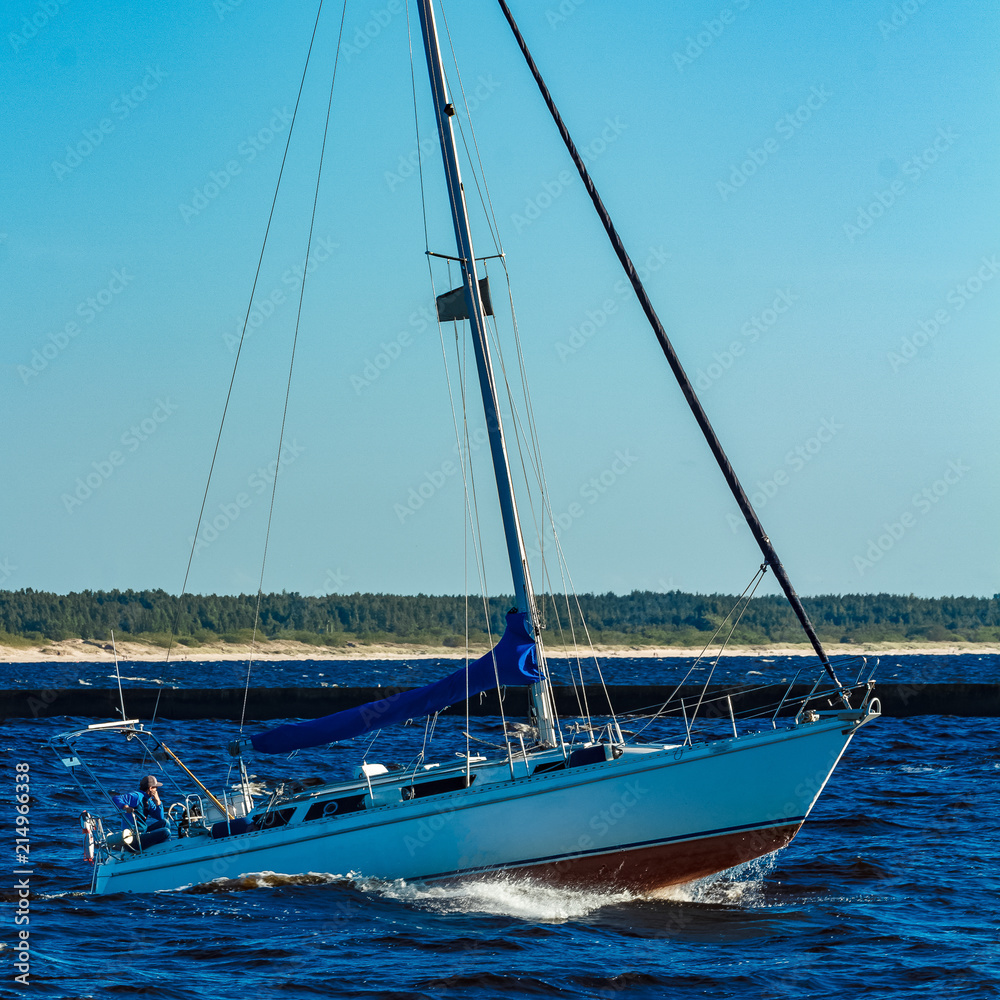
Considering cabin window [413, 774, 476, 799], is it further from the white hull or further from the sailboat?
the white hull

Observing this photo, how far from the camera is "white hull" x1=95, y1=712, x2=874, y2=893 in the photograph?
16906 mm

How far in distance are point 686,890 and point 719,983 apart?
3813 mm

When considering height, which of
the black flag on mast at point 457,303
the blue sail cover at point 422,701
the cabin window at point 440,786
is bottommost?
the cabin window at point 440,786

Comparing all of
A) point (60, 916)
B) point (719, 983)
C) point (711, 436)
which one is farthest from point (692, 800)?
point (60, 916)

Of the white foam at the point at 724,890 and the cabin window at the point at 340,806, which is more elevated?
the cabin window at the point at 340,806

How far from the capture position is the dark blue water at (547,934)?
14141mm

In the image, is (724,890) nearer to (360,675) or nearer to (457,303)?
(457,303)

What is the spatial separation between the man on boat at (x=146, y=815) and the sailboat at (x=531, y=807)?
5 cm

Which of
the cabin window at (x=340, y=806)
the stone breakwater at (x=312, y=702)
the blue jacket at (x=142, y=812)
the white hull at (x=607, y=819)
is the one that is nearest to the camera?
the white hull at (x=607, y=819)

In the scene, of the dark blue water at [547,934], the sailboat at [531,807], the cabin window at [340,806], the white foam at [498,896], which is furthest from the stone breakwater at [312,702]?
the white foam at [498,896]

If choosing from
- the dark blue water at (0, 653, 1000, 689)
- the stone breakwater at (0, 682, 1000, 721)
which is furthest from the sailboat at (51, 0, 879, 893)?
the dark blue water at (0, 653, 1000, 689)

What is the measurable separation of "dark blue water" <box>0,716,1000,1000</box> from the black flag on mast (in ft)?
29.8

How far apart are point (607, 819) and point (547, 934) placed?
1.83 meters

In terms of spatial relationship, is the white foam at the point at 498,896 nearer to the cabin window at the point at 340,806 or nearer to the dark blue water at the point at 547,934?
the dark blue water at the point at 547,934
